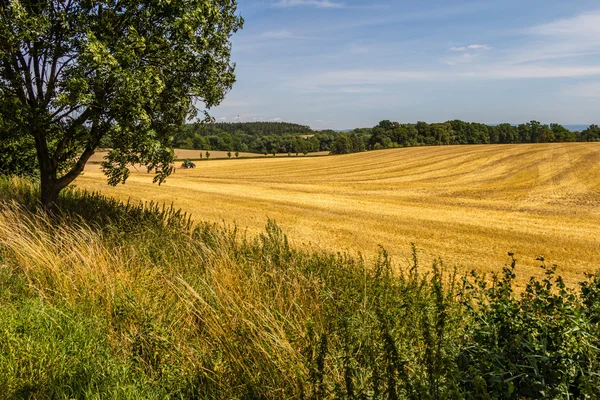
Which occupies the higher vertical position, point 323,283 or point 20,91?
point 20,91

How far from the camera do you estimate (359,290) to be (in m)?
5.56

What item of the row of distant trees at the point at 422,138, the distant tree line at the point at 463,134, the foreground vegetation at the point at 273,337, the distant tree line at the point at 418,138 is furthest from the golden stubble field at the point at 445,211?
the distant tree line at the point at 463,134

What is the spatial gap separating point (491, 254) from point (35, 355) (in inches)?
508

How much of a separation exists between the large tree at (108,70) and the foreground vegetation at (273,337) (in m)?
3.88

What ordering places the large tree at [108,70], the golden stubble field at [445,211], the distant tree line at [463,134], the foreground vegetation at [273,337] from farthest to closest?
the distant tree line at [463,134] → the golden stubble field at [445,211] → the large tree at [108,70] → the foreground vegetation at [273,337]

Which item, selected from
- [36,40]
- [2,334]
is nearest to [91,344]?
[2,334]

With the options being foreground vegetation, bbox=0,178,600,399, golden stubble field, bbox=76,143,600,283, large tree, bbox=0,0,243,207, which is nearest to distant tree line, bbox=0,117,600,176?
golden stubble field, bbox=76,143,600,283

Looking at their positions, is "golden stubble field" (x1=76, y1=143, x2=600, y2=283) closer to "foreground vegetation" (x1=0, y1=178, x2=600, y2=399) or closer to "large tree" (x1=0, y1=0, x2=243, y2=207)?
Answer: "foreground vegetation" (x1=0, y1=178, x2=600, y2=399)

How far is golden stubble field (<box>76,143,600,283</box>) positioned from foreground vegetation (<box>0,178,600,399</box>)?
315 centimetres

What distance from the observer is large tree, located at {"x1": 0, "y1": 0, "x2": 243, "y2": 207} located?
808cm

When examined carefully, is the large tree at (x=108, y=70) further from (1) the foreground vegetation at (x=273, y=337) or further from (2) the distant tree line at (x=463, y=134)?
(2) the distant tree line at (x=463, y=134)

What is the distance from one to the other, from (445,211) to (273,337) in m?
18.8

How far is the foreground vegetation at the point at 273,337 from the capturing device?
2812mm

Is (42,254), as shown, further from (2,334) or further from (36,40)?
(36,40)
